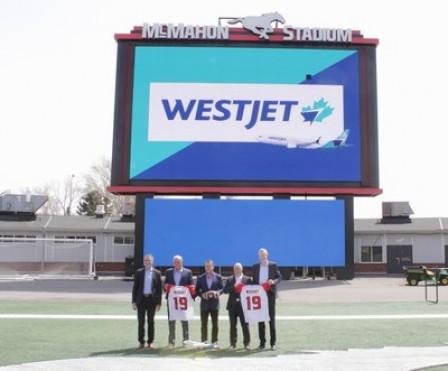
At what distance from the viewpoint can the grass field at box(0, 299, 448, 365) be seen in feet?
36.1

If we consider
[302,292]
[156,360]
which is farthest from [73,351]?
[302,292]

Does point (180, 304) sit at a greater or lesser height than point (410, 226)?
lesser

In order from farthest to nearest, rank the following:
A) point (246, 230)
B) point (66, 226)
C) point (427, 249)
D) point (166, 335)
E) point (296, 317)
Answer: point (66, 226) < point (427, 249) < point (246, 230) < point (296, 317) < point (166, 335)

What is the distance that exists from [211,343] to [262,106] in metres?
25.3

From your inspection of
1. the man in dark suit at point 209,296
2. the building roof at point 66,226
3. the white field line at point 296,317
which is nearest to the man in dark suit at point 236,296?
the man in dark suit at point 209,296

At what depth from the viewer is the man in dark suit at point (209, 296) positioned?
11.8m

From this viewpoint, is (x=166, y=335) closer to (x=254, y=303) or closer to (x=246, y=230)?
(x=254, y=303)

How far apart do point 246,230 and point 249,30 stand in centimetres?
1231

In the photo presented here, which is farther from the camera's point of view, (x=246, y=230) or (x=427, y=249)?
(x=427, y=249)

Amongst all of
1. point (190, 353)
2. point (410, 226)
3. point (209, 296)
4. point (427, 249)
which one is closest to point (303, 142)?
point (410, 226)

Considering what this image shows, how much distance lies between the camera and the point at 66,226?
157 feet

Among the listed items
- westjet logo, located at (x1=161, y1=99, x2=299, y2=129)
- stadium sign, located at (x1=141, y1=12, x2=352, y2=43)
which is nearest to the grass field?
westjet logo, located at (x1=161, y1=99, x2=299, y2=129)

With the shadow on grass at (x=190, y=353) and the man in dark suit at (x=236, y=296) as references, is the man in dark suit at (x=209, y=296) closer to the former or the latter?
the man in dark suit at (x=236, y=296)

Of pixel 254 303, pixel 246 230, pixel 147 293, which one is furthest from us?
pixel 246 230
